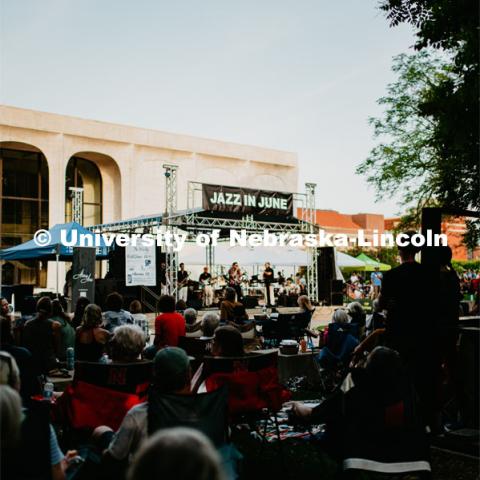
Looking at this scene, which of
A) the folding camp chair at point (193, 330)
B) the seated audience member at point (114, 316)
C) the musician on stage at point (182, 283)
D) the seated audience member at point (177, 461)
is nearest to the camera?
the seated audience member at point (177, 461)

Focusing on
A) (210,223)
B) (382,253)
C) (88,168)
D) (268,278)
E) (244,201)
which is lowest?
(268,278)

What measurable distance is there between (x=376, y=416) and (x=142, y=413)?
4.50ft

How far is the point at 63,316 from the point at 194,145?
101 feet

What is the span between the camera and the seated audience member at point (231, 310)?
9523mm

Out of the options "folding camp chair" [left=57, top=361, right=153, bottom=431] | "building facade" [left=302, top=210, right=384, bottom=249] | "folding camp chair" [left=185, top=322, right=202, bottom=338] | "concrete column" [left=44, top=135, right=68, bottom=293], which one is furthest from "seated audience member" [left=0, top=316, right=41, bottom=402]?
"building facade" [left=302, top=210, right=384, bottom=249]

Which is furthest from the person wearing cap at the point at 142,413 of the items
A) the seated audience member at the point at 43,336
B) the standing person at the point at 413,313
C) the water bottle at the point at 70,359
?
the water bottle at the point at 70,359

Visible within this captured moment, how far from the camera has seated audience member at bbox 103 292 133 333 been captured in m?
7.23

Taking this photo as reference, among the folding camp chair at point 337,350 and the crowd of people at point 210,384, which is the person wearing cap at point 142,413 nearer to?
the crowd of people at point 210,384

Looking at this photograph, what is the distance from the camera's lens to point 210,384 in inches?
176

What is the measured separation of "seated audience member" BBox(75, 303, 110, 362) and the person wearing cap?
2588 millimetres

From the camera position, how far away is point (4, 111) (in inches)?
1171

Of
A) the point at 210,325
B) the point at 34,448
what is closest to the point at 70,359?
the point at 210,325

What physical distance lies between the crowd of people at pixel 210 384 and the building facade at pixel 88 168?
26.1m

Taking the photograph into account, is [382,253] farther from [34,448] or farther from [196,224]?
[34,448]
